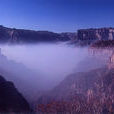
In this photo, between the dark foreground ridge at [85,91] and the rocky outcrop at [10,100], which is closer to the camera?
the rocky outcrop at [10,100]

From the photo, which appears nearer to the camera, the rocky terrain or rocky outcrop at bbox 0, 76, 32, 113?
rocky outcrop at bbox 0, 76, 32, 113

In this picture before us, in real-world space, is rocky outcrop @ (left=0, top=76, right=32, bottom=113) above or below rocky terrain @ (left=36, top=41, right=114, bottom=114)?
above

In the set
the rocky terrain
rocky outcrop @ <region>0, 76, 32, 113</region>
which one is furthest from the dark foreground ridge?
rocky outcrop @ <region>0, 76, 32, 113</region>

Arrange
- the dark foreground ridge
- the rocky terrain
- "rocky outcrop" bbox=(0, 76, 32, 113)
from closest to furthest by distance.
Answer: "rocky outcrop" bbox=(0, 76, 32, 113)
the rocky terrain
the dark foreground ridge

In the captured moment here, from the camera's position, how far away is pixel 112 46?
397 feet

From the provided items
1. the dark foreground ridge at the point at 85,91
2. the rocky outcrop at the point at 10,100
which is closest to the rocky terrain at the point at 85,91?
the dark foreground ridge at the point at 85,91

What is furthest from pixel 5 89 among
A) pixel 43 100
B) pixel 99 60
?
pixel 99 60

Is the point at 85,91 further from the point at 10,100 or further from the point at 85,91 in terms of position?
the point at 10,100

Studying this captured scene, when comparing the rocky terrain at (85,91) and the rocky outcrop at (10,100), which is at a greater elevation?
the rocky outcrop at (10,100)

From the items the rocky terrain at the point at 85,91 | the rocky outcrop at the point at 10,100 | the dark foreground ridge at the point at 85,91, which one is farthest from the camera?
the dark foreground ridge at the point at 85,91

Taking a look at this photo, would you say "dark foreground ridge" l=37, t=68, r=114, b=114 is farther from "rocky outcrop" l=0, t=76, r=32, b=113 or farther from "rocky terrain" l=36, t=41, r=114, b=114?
"rocky outcrop" l=0, t=76, r=32, b=113

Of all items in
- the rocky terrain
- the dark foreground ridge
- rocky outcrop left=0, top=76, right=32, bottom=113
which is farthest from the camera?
the dark foreground ridge

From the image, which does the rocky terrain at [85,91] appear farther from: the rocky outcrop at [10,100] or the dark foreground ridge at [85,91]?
the rocky outcrop at [10,100]

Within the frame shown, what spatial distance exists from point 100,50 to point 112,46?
9.99m
